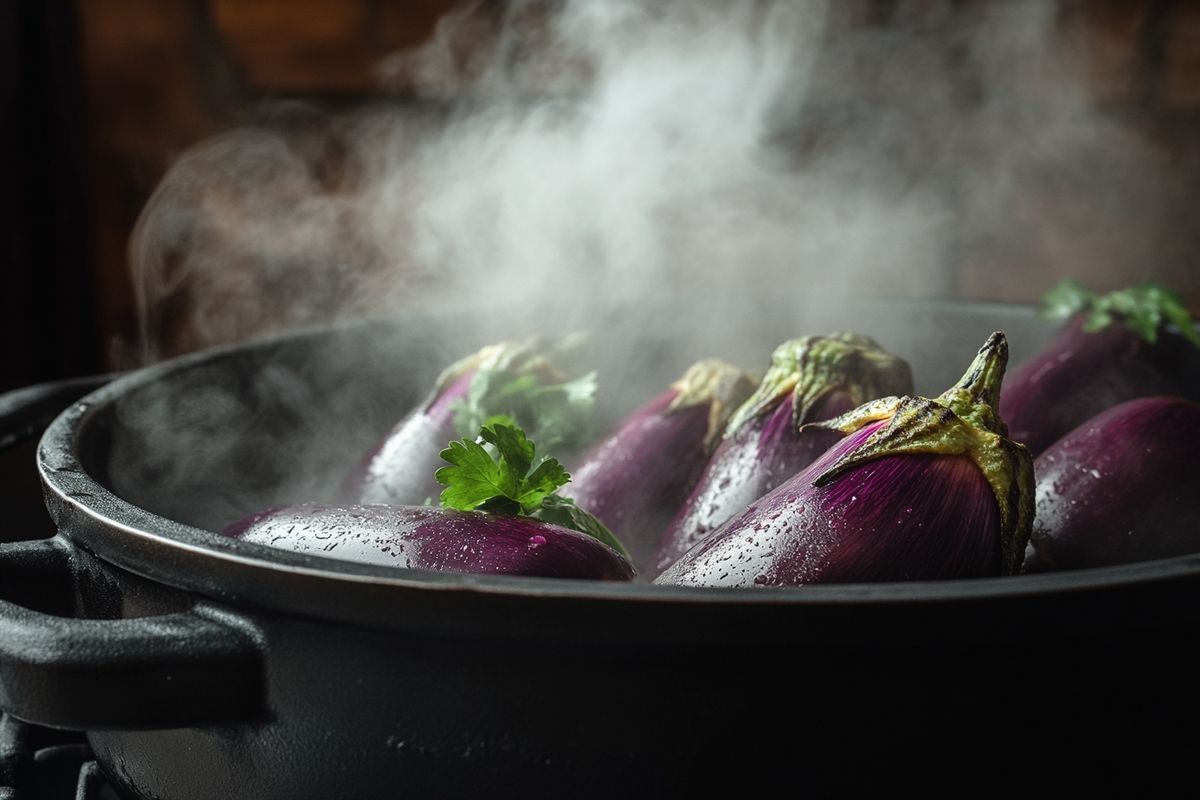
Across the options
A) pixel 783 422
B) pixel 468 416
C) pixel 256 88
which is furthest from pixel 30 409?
pixel 256 88

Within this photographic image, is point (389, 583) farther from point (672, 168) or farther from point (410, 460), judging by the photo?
point (672, 168)

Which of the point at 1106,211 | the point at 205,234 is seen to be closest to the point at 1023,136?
the point at 1106,211

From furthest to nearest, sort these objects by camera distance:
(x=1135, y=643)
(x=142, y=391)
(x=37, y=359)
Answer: (x=37, y=359), (x=142, y=391), (x=1135, y=643)

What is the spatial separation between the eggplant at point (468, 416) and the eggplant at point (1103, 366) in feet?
1.16

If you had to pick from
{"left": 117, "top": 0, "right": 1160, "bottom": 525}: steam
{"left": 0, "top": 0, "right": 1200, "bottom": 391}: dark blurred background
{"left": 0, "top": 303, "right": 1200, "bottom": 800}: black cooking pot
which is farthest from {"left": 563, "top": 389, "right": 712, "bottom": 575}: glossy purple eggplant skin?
{"left": 0, "top": 0, "right": 1200, "bottom": 391}: dark blurred background

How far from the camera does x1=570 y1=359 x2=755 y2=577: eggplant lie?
90 cm

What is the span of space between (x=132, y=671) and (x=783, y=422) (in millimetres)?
440

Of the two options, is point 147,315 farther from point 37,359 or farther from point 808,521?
point 808,521

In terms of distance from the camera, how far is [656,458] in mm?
925

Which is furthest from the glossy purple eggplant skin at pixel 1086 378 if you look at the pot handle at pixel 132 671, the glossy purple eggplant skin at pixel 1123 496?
the pot handle at pixel 132 671

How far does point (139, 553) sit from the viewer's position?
0.61 meters

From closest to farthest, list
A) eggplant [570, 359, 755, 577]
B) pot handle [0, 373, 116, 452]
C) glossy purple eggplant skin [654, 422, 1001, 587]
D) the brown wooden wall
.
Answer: glossy purple eggplant skin [654, 422, 1001, 587]
eggplant [570, 359, 755, 577]
pot handle [0, 373, 116, 452]
the brown wooden wall

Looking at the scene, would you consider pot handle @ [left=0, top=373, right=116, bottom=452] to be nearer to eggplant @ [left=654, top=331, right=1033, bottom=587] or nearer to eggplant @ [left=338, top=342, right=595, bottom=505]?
eggplant @ [left=338, top=342, right=595, bottom=505]

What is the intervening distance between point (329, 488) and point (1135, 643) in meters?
0.77
